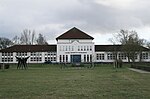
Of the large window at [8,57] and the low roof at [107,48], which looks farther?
the large window at [8,57]

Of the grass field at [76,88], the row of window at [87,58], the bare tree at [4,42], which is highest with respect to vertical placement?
the bare tree at [4,42]

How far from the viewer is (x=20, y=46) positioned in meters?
89.8

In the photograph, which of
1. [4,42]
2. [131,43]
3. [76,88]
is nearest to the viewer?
[76,88]

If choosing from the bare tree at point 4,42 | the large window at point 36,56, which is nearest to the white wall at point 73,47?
the large window at point 36,56

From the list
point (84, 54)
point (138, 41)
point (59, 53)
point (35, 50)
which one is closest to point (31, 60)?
point (35, 50)

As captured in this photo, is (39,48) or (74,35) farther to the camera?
(39,48)

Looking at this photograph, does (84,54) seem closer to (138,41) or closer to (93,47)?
(93,47)

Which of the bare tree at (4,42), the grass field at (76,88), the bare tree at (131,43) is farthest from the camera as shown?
the bare tree at (4,42)

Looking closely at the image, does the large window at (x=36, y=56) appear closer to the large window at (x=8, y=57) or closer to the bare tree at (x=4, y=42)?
the large window at (x=8, y=57)

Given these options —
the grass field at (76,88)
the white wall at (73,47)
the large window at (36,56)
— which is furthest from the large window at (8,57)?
the grass field at (76,88)

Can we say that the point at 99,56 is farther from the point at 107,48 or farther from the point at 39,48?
the point at 39,48

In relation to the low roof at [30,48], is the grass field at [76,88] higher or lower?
lower

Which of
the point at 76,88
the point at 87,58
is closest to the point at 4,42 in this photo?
the point at 87,58

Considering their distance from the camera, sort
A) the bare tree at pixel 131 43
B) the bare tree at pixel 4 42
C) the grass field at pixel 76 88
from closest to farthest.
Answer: the grass field at pixel 76 88 → the bare tree at pixel 131 43 → the bare tree at pixel 4 42
